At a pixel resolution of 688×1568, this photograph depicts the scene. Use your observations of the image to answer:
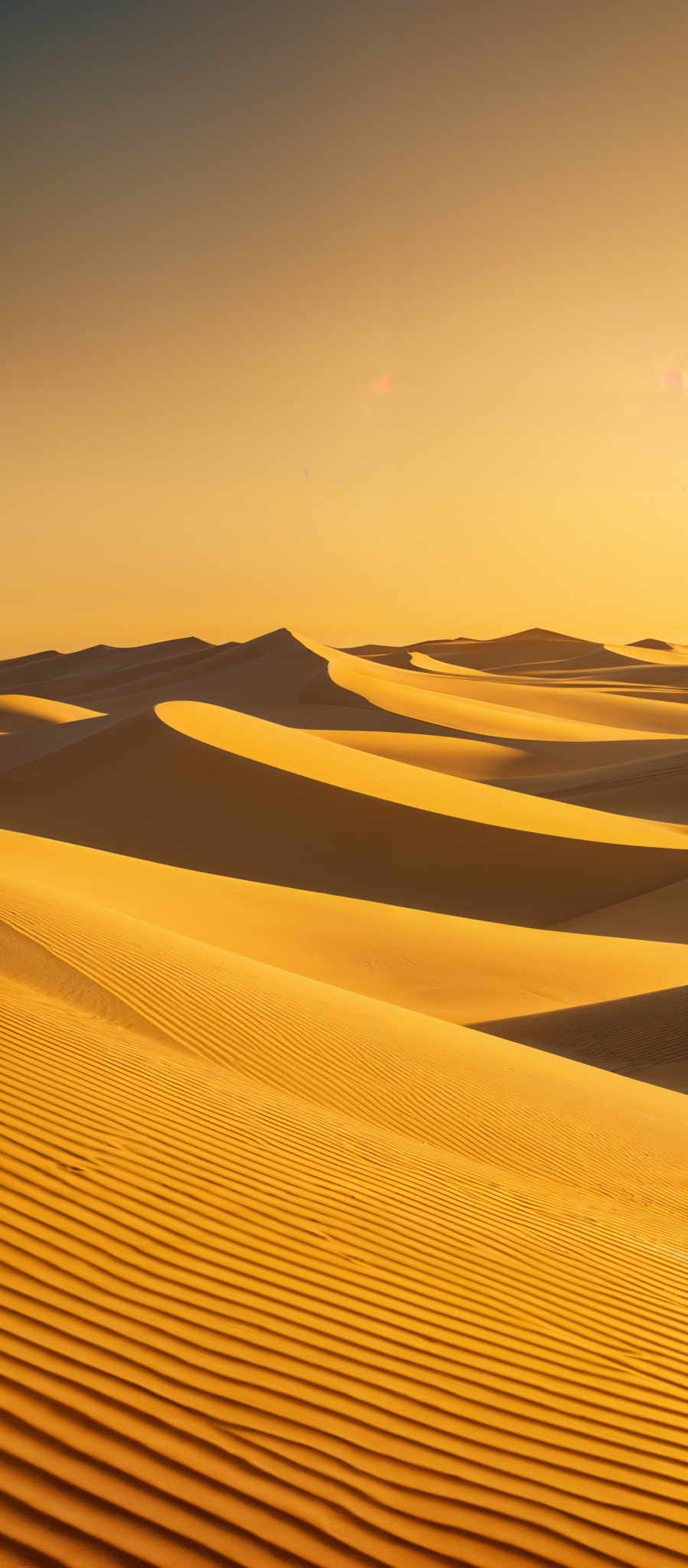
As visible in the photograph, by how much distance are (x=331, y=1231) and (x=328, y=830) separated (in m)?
19.3

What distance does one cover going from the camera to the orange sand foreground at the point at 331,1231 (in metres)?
2.45

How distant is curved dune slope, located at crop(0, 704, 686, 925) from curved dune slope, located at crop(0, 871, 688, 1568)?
14848 millimetres

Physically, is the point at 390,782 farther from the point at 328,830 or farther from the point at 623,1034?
the point at 623,1034

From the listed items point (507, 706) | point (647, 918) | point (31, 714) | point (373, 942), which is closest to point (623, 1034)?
point (373, 942)

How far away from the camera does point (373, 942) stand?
1582cm

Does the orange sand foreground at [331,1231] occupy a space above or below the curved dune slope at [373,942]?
above

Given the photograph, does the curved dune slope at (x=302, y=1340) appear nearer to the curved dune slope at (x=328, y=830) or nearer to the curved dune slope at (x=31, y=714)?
the curved dune slope at (x=328, y=830)

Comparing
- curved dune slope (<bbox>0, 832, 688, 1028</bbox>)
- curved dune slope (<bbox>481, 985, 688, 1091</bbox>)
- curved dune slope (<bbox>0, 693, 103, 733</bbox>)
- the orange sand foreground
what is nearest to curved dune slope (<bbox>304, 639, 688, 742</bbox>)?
curved dune slope (<bbox>0, 693, 103, 733</bbox>)

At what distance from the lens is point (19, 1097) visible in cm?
454

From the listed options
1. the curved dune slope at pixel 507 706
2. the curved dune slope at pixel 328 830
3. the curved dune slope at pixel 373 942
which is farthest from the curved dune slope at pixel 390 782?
the curved dune slope at pixel 507 706

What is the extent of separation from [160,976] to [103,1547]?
744 cm

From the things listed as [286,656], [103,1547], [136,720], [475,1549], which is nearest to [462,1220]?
[475,1549]

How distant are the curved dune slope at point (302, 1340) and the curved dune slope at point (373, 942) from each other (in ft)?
26.1

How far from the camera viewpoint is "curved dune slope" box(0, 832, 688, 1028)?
1452 centimetres
